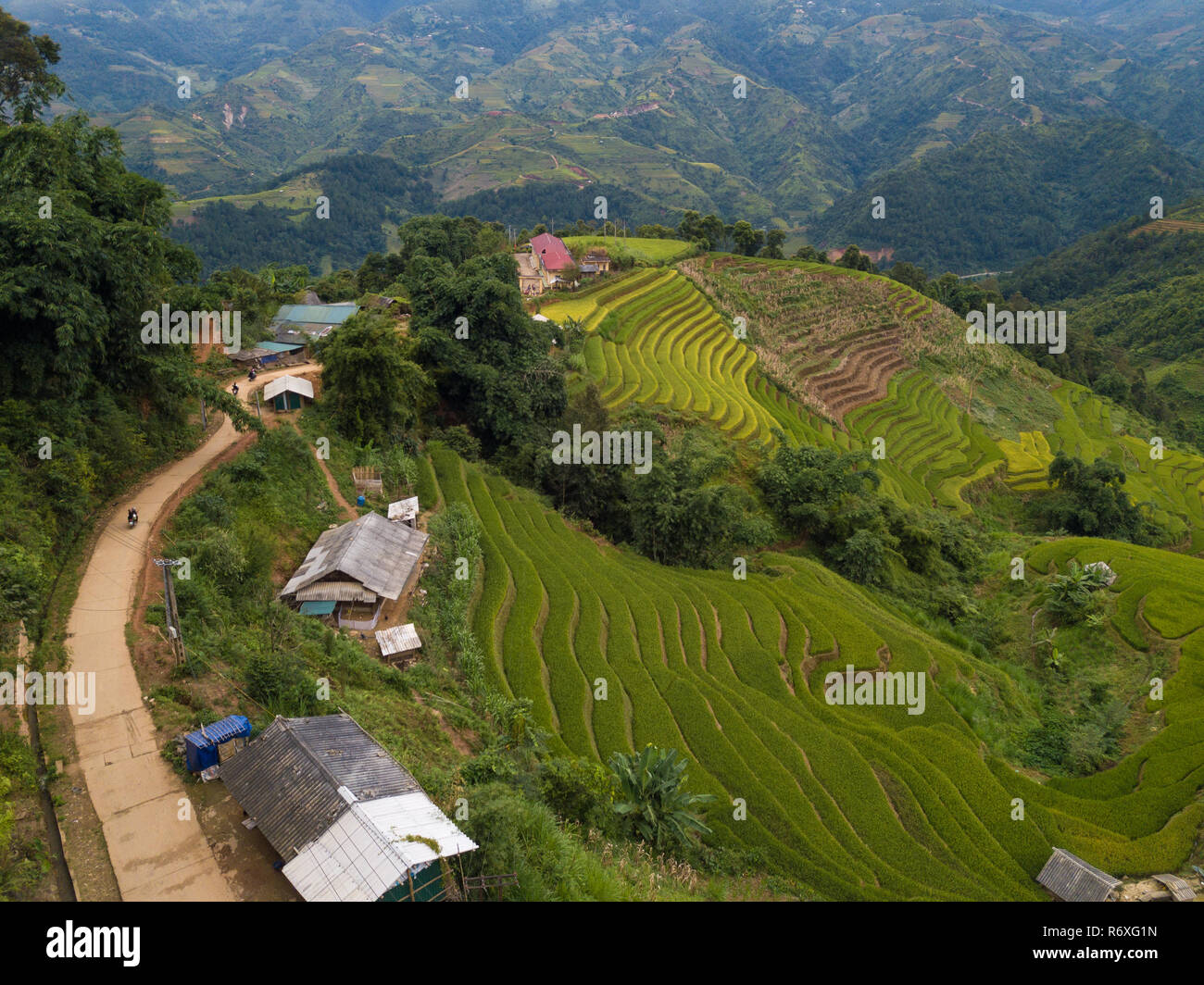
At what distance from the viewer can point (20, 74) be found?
986 inches

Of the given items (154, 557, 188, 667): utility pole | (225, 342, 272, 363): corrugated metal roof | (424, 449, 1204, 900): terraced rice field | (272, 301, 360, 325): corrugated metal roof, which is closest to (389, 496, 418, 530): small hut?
(424, 449, 1204, 900): terraced rice field

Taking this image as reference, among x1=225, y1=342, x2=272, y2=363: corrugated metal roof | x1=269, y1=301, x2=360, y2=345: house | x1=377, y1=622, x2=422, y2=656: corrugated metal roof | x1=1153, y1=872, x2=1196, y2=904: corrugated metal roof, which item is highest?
x1=269, y1=301, x2=360, y2=345: house

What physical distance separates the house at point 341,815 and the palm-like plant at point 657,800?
4077 mm

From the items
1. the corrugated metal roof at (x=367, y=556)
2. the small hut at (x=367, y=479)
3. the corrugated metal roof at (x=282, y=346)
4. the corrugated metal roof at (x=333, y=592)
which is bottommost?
the corrugated metal roof at (x=333, y=592)

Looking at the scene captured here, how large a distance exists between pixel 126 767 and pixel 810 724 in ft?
46.8

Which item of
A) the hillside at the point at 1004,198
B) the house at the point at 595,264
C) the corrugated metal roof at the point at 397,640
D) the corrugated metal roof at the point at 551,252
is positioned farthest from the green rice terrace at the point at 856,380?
the hillside at the point at 1004,198

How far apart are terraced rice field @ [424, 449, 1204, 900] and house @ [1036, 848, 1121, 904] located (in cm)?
38

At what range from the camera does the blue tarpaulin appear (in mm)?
11156

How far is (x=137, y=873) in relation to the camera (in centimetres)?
973

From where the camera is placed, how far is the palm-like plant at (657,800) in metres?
12.9

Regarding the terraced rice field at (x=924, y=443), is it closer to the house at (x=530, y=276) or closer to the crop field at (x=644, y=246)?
the crop field at (x=644, y=246)

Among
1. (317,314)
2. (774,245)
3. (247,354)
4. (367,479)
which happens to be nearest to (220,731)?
(367,479)

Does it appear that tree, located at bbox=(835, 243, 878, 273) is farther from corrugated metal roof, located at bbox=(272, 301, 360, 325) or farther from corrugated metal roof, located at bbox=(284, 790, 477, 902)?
corrugated metal roof, located at bbox=(284, 790, 477, 902)

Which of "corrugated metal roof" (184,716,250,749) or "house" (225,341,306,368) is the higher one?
"house" (225,341,306,368)
